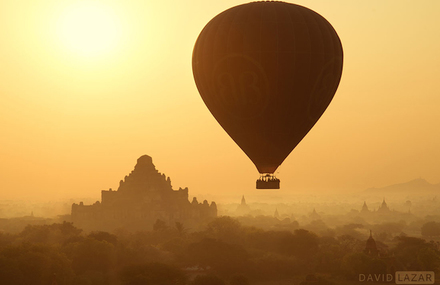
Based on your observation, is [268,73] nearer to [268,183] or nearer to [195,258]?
[268,183]

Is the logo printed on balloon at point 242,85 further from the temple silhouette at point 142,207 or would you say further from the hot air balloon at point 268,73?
the temple silhouette at point 142,207

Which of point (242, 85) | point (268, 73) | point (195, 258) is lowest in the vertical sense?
point (195, 258)

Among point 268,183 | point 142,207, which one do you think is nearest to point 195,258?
point 142,207

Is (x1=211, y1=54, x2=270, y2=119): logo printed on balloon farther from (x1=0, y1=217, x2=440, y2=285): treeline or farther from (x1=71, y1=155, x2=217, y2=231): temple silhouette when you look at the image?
(x1=71, y1=155, x2=217, y2=231): temple silhouette

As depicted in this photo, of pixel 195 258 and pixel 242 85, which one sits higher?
pixel 242 85

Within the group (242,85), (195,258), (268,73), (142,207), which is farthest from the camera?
(142,207)

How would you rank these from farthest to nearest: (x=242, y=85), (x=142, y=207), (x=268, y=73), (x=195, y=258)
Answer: (x=142, y=207) < (x=195, y=258) < (x=242, y=85) < (x=268, y=73)

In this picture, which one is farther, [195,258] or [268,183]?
[195,258]

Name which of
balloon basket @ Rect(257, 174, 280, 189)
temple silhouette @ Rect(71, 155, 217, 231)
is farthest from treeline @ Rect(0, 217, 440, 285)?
balloon basket @ Rect(257, 174, 280, 189)

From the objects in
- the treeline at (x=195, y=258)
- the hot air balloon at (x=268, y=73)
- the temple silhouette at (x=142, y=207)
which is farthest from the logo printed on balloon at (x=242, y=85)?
the temple silhouette at (x=142, y=207)
